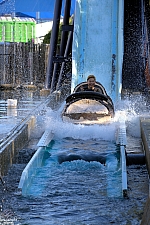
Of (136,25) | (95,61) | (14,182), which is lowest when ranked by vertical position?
(14,182)

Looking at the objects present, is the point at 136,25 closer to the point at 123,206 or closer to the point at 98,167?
the point at 98,167

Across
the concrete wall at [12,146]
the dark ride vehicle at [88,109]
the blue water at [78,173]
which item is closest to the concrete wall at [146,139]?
the blue water at [78,173]

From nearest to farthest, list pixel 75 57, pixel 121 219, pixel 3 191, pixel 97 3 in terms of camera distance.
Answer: pixel 121 219 → pixel 3 191 → pixel 75 57 → pixel 97 3

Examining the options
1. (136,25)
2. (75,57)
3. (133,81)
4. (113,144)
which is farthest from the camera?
(136,25)

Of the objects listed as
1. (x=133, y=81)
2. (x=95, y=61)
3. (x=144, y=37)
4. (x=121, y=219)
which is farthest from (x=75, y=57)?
(x=121, y=219)

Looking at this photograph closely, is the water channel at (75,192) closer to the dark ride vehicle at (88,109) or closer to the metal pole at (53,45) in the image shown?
the dark ride vehicle at (88,109)

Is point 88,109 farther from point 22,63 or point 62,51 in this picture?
point 22,63

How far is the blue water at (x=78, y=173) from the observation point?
16.9 ft

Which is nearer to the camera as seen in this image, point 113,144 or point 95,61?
point 113,144

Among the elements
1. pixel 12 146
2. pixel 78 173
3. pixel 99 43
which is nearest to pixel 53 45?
pixel 99 43

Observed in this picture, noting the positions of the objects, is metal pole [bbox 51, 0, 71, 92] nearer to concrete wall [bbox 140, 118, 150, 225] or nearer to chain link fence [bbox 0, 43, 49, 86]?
chain link fence [bbox 0, 43, 49, 86]

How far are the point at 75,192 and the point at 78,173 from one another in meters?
0.72

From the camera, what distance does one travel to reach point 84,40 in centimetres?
1314

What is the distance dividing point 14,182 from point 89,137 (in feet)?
8.38
